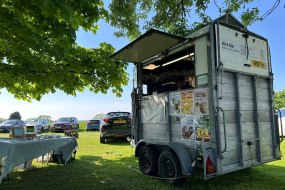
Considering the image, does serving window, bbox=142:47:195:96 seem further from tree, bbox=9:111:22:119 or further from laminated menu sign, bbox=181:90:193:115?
tree, bbox=9:111:22:119

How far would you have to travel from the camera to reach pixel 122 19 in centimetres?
1032

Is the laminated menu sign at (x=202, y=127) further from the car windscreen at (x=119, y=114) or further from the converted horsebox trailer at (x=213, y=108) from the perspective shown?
the car windscreen at (x=119, y=114)

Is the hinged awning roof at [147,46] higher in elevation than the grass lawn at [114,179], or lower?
higher

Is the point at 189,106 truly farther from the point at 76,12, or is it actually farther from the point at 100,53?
the point at 100,53

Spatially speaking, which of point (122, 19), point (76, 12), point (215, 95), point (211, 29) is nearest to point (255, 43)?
point (211, 29)

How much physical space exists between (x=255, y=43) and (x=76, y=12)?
151 inches

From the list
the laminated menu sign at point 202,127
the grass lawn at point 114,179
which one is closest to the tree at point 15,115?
the grass lawn at point 114,179

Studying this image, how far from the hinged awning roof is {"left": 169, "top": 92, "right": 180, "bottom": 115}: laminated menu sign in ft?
3.83

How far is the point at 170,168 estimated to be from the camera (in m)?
5.86

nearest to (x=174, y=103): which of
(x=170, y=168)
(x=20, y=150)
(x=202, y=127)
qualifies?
(x=202, y=127)

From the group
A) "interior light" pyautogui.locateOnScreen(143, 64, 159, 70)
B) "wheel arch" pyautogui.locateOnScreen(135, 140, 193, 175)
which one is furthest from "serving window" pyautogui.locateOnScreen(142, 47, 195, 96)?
"wheel arch" pyautogui.locateOnScreen(135, 140, 193, 175)

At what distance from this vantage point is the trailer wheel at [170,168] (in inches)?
219

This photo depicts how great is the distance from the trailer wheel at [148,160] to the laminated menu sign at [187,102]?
1400 mm

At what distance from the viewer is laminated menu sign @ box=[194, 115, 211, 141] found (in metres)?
5.12
